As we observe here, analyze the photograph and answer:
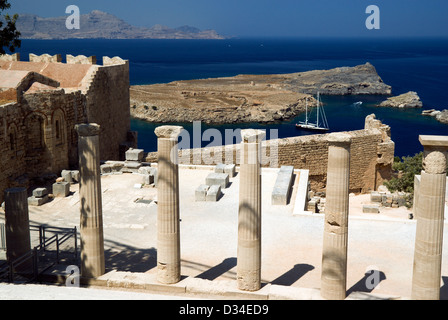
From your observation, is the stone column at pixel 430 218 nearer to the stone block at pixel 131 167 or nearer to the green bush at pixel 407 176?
the green bush at pixel 407 176

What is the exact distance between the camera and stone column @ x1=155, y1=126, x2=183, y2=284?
9.62 meters

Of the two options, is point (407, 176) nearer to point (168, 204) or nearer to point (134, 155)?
point (134, 155)

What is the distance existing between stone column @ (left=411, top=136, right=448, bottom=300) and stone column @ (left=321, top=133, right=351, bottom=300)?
1.15 m

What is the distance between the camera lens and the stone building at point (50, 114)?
1738 centimetres

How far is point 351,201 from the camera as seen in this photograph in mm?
22094

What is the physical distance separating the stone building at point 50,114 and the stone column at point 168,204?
878cm

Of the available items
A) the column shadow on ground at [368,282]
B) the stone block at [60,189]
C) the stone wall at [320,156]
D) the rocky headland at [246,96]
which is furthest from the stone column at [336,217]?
the rocky headland at [246,96]

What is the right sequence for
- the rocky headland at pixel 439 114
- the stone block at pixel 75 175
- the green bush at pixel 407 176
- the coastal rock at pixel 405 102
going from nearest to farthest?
1. the stone block at pixel 75 175
2. the green bush at pixel 407 176
3. the rocky headland at pixel 439 114
4. the coastal rock at pixel 405 102

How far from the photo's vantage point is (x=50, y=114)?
61.1 feet

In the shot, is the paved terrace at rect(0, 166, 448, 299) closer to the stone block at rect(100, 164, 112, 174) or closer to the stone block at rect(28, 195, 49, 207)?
the stone block at rect(28, 195, 49, 207)

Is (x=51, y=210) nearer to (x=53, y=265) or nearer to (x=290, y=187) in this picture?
(x=53, y=265)

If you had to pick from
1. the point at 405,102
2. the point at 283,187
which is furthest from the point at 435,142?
the point at 405,102

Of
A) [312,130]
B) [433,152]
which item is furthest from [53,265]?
[312,130]
